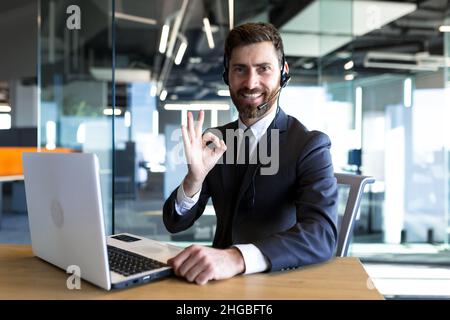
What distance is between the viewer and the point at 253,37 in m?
1.34

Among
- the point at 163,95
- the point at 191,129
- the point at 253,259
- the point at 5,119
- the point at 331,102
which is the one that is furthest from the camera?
the point at 5,119

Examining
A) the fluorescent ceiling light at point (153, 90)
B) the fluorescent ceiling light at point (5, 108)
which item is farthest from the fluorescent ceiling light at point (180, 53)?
the fluorescent ceiling light at point (5, 108)

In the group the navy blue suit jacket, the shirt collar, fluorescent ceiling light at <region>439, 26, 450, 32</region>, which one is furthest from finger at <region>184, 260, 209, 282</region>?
fluorescent ceiling light at <region>439, 26, 450, 32</region>

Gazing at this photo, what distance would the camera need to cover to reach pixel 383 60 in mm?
4465

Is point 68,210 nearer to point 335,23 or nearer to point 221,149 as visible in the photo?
point 221,149

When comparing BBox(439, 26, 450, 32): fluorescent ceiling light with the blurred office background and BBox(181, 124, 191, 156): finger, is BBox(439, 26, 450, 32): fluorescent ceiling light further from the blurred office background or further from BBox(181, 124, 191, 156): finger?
BBox(181, 124, 191, 156): finger

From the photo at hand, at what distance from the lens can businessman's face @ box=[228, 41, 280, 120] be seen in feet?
4.39

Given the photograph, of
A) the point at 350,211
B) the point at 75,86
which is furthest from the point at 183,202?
the point at 75,86

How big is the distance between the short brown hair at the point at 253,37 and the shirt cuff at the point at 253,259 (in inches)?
27.1

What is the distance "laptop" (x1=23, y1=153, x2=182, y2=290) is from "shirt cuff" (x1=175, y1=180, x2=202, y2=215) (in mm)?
171

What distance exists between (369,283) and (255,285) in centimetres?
27

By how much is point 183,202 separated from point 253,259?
41cm

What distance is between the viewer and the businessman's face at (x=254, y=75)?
1.34 m

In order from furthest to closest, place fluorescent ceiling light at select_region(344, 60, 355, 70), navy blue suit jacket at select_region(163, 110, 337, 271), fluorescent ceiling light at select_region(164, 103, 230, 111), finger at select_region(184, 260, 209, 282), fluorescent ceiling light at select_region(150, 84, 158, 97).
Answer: fluorescent ceiling light at select_region(150, 84, 158, 97)
fluorescent ceiling light at select_region(344, 60, 355, 70)
fluorescent ceiling light at select_region(164, 103, 230, 111)
navy blue suit jacket at select_region(163, 110, 337, 271)
finger at select_region(184, 260, 209, 282)
